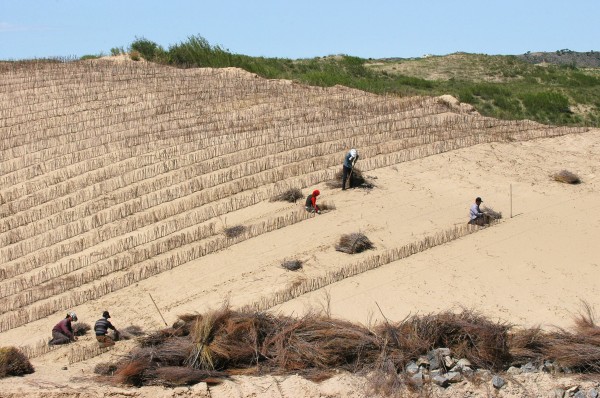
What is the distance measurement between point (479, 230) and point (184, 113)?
10.1 meters

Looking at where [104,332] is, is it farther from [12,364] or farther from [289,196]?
[289,196]

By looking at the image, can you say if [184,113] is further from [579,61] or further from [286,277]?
[579,61]

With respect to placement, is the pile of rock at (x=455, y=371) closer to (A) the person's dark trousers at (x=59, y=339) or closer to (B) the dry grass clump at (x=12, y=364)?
(B) the dry grass clump at (x=12, y=364)

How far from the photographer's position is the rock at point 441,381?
1108cm

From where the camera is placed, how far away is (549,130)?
24438mm

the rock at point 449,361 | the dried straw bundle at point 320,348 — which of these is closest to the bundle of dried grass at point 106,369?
the dried straw bundle at point 320,348

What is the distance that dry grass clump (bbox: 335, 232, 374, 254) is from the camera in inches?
661

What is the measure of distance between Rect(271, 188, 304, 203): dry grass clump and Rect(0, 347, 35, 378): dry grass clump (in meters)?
8.08

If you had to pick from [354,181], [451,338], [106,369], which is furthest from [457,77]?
[106,369]

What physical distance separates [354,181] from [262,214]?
2285 millimetres

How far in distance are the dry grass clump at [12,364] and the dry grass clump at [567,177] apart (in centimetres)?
1274

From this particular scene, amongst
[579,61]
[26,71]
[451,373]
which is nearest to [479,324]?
[451,373]

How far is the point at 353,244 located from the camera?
16766mm

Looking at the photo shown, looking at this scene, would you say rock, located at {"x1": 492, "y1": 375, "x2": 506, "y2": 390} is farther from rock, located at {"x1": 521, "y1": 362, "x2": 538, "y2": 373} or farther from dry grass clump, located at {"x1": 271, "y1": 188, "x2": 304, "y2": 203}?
dry grass clump, located at {"x1": 271, "y1": 188, "x2": 304, "y2": 203}
